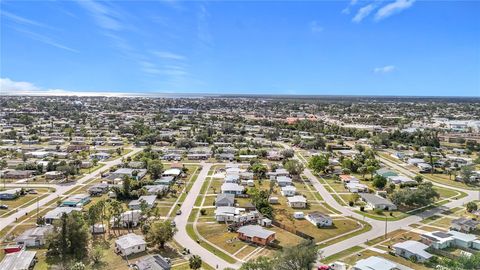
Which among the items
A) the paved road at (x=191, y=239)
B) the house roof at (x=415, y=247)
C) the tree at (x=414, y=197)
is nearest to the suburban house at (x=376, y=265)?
the house roof at (x=415, y=247)

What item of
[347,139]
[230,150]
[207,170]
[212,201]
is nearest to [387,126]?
[347,139]

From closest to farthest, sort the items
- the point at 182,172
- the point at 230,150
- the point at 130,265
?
the point at 130,265, the point at 182,172, the point at 230,150

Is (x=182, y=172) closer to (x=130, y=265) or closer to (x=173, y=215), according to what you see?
(x=173, y=215)

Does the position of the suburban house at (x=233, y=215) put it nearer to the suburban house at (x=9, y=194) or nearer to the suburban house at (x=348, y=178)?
the suburban house at (x=348, y=178)

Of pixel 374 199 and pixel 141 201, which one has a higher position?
pixel 141 201

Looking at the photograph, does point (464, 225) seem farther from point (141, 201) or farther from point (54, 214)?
point (54, 214)

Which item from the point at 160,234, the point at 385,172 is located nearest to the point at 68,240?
the point at 160,234
